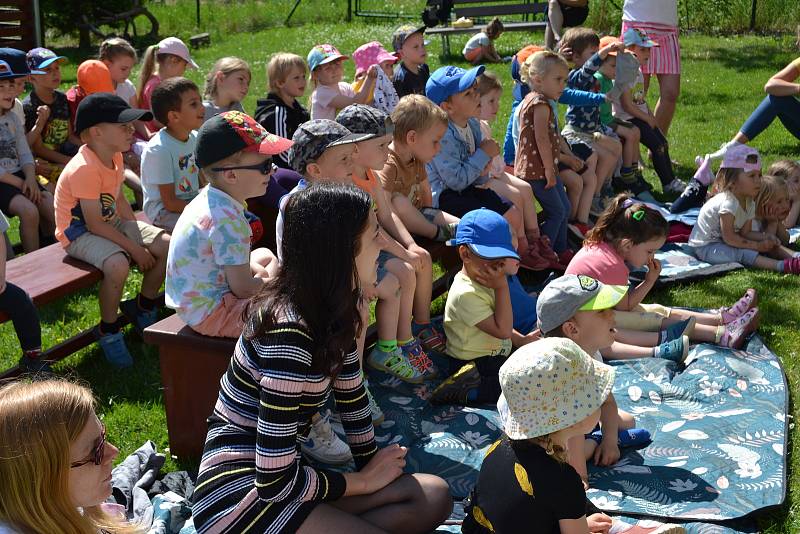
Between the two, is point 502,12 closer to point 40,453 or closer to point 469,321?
point 469,321

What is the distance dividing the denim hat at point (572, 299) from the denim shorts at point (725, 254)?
264cm

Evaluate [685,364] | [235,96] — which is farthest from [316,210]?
[235,96]

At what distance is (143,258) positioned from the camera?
5.12m

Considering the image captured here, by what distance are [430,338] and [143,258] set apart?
1690 mm

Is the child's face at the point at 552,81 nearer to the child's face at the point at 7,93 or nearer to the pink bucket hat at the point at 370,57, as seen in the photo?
the pink bucket hat at the point at 370,57

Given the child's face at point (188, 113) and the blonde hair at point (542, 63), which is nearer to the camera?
the child's face at point (188, 113)

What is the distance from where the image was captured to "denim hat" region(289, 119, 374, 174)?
14.1 ft

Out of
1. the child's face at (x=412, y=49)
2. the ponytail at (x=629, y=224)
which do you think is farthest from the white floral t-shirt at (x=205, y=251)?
the child's face at (x=412, y=49)

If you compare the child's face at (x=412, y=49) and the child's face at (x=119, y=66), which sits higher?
the child's face at (x=412, y=49)

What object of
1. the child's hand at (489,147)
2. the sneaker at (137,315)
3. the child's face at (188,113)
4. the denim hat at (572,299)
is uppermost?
the child's face at (188,113)

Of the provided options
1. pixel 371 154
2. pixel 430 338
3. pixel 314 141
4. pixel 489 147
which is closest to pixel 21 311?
pixel 314 141

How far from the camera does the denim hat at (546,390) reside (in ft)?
9.48

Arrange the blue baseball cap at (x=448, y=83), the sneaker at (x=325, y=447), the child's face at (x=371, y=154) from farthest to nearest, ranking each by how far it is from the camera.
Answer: the blue baseball cap at (x=448, y=83) < the child's face at (x=371, y=154) < the sneaker at (x=325, y=447)

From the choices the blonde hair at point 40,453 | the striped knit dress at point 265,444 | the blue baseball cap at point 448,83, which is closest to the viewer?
the blonde hair at point 40,453
